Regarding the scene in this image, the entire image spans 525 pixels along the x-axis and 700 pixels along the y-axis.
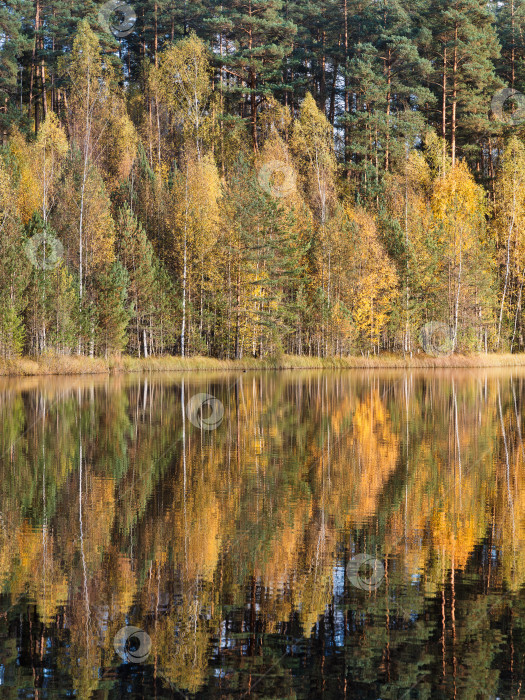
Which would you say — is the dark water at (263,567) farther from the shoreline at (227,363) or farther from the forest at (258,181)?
the forest at (258,181)

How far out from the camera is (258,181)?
56.0 metres

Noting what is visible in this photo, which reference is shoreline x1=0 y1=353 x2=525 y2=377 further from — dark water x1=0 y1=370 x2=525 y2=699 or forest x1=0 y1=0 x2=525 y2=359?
dark water x1=0 y1=370 x2=525 y2=699

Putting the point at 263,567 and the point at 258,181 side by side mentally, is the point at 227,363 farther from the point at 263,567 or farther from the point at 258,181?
A: the point at 263,567

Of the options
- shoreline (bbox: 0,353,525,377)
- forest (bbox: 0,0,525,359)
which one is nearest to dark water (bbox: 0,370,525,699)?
shoreline (bbox: 0,353,525,377)

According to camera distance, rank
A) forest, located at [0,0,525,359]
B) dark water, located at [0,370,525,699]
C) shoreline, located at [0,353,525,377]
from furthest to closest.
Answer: forest, located at [0,0,525,359] < shoreline, located at [0,353,525,377] < dark water, located at [0,370,525,699]

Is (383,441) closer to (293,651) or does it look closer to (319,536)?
(319,536)

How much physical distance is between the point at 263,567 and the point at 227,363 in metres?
43.4

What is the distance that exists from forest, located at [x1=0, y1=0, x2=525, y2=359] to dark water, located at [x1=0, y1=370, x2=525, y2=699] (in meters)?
28.9

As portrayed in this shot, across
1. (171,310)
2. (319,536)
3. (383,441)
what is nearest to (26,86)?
(171,310)

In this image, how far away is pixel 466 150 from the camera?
69875 millimetres

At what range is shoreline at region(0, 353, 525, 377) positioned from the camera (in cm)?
→ 4247

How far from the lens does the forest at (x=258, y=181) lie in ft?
157

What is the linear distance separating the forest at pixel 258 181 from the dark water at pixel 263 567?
28911 millimetres

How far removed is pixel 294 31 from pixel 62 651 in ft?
208
